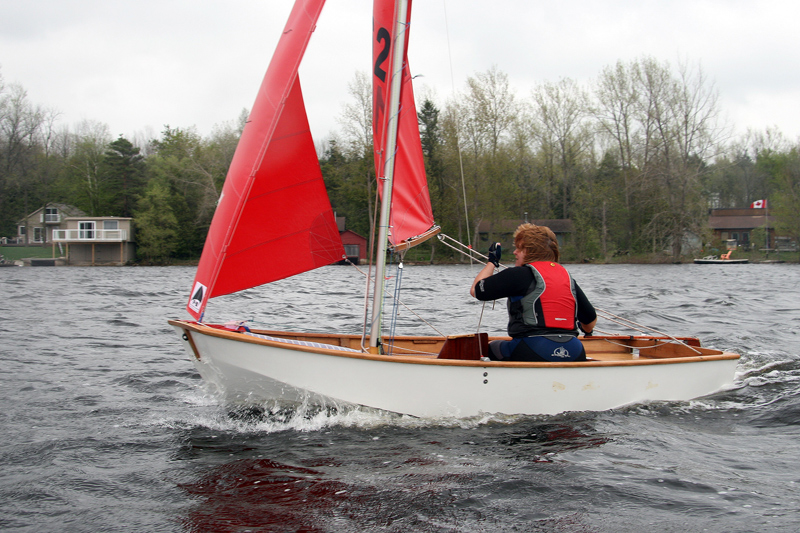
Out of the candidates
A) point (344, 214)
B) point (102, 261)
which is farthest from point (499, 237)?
point (102, 261)

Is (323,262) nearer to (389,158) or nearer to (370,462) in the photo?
(389,158)

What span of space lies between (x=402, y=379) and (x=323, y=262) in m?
1.17

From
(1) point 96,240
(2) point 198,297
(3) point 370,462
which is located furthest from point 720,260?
(1) point 96,240

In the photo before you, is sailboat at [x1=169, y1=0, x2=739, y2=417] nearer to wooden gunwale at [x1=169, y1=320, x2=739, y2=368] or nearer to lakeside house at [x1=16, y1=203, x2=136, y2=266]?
wooden gunwale at [x1=169, y1=320, x2=739, y2=368]

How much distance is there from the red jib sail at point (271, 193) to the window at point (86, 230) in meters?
41.7

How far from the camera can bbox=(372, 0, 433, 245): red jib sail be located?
4461 millimetres

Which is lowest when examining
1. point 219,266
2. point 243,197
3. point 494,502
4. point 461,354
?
point 494,502

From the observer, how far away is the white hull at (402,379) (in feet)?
13.5

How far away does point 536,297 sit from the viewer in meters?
4.38

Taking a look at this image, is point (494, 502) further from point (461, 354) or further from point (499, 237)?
point (499, 237)

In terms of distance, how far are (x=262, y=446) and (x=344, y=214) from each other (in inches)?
1651

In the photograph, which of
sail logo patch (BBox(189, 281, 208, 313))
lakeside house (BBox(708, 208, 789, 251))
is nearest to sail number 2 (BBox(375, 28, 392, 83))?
sail logo patch (BBox(189, 281, 208, 313))

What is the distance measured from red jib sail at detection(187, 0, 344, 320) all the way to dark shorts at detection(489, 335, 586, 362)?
1.62 metres

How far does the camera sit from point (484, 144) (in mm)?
40812
